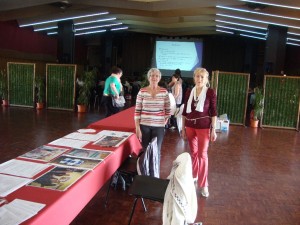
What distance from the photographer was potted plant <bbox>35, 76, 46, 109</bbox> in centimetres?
904

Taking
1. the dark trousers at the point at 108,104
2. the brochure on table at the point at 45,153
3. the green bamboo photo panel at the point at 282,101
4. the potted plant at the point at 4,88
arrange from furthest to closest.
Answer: the potted plant at the point at 4,88
the green bamboo photo panel at the point at 282,101
the dark trousers at the point at 108,104
the brochure on table at the point at 45,153

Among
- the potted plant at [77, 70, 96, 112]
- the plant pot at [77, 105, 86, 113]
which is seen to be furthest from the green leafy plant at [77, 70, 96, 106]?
the plant pot at [77, 105, 86, 113]

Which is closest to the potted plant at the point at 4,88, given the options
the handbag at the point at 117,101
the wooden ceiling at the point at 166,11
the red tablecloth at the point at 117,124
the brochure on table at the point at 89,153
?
the wooden ceiling at the point at 166,11

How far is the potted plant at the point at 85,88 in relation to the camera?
8648 mm

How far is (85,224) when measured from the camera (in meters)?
2.55

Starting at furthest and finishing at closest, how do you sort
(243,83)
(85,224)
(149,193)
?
(243,83) < (85,224) < (149,193)

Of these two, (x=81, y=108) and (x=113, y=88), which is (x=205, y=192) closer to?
(x=113, y=88)

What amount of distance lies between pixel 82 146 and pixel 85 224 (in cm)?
74

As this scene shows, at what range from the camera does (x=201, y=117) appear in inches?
119

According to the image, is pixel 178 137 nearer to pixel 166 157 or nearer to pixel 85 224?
pixel 166 157

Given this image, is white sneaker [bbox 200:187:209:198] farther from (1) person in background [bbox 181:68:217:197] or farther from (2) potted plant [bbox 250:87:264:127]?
(2) potted plant [bbox 250:87:264:127]

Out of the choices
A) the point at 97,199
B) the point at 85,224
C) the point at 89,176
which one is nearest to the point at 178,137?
the point at 97,199

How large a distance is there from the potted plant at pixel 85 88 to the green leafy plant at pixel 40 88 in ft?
4.02

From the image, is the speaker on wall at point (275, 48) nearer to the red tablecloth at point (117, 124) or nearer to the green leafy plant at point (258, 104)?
the green leafy plant at point (258, 104)
